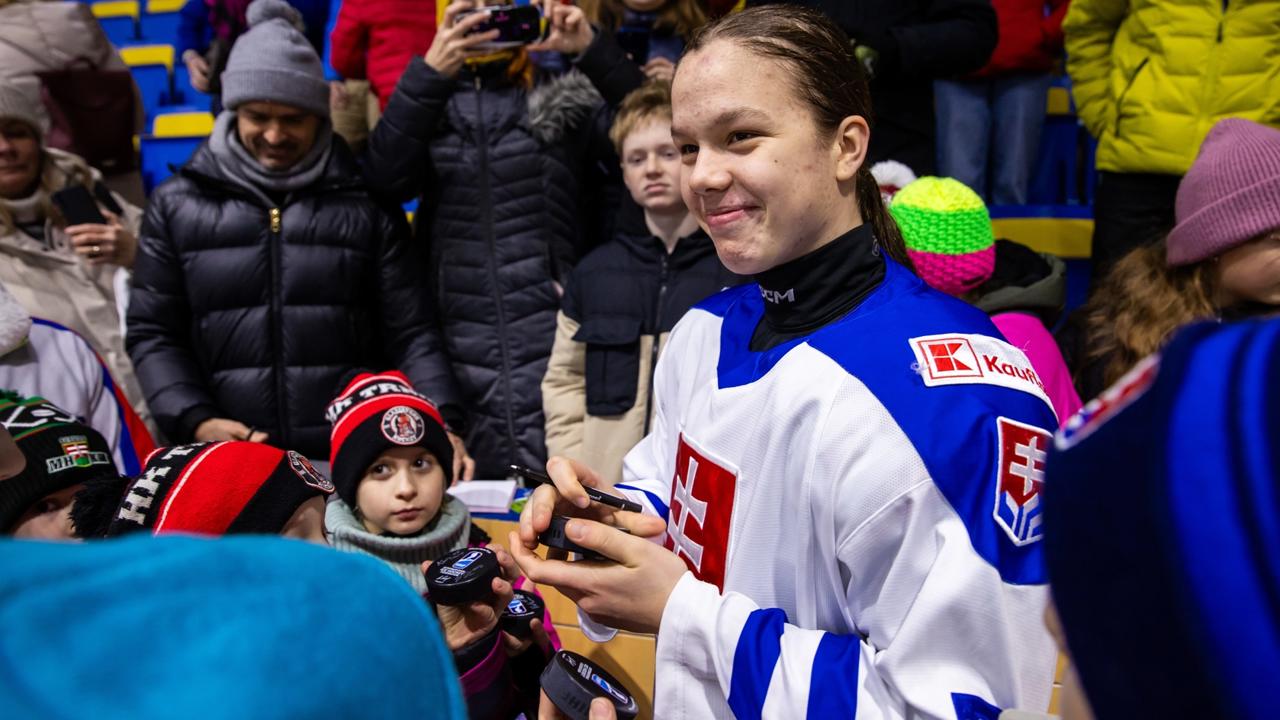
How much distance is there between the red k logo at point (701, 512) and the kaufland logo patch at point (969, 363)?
339 millimetres

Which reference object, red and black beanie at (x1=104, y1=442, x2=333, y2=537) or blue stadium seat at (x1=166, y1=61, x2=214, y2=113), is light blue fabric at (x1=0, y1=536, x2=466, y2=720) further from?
blue stadium seat at (x1=166, y1=61, x2=214, y2=113)

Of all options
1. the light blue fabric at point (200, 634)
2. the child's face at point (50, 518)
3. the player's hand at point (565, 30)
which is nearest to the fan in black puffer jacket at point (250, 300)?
the player's hand at point (565, 30)

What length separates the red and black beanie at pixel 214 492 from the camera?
164 centimetres

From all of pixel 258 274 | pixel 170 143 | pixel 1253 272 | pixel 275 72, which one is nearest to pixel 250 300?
pixel 258 274

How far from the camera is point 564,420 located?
10.2ft

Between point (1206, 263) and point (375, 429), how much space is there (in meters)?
2.18

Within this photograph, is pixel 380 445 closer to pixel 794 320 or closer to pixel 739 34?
pixel 794 320

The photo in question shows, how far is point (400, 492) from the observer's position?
2.24 meters

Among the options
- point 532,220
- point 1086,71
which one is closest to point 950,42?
point 1086,71

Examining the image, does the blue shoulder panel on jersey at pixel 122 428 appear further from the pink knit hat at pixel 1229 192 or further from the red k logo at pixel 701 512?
the pink knit hat at pixel 1229 192

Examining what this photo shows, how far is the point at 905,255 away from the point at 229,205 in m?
2.40

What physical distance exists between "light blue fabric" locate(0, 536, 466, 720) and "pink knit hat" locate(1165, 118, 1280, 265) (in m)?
2.28

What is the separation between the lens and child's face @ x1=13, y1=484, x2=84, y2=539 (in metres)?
1.91

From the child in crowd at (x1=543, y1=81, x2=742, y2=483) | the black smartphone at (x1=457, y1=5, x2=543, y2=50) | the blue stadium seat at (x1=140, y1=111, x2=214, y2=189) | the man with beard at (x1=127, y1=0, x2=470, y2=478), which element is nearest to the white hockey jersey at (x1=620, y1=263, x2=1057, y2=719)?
the child in crowd at (x1=543, y1=81, x2=742, y2=483)
